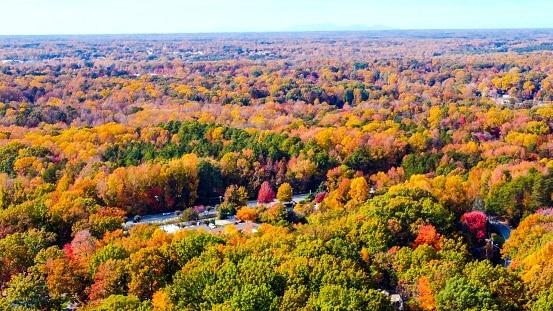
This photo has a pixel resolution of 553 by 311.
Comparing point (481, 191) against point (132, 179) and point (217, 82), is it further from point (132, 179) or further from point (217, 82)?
point (217, 82)

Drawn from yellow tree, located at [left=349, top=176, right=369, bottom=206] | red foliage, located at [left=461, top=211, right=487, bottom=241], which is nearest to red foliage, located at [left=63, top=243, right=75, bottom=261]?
yellow tree, located at [left=349, top=176, right=369, bottom=206]

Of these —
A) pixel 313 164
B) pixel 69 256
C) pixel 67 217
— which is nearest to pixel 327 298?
pixel 69 256

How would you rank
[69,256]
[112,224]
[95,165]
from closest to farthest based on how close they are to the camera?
[69,256]
[112,224]
[95,165]

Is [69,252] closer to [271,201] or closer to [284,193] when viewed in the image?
[284,193]

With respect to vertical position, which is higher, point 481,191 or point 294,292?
point 294,292

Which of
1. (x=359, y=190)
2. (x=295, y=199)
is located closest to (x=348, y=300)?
(x=359, y=190)

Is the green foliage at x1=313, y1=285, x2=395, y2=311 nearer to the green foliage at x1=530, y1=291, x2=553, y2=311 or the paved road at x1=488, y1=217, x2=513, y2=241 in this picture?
the green foliage at x1=530, y1=291, x2=553, y2=311

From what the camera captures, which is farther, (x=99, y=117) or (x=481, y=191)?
(x=99, y=117)
